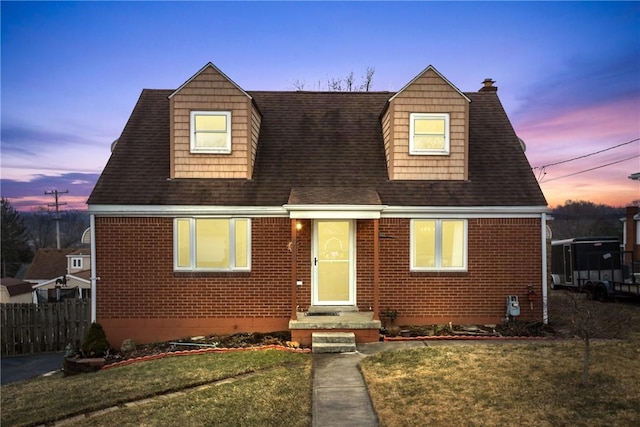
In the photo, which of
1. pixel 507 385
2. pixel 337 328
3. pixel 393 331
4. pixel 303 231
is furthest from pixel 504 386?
pixel 303 231

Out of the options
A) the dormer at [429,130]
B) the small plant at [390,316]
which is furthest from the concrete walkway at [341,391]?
the dormer at [429,130]

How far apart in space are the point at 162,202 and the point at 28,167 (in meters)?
15.8

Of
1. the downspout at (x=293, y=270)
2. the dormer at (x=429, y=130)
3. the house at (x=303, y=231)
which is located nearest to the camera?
the downspout at (x=293, y=270)

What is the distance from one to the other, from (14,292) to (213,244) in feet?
79.7

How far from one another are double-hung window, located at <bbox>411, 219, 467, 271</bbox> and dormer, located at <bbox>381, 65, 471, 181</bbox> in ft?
4.39

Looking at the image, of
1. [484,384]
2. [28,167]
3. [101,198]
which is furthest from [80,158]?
[484,384]

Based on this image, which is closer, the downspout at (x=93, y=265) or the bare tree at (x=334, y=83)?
the downspout at (x=93, y=265)

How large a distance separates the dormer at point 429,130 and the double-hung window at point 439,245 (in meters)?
1.34

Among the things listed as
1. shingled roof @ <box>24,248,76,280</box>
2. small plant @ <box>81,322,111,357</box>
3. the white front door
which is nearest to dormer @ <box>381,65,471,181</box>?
the white front door

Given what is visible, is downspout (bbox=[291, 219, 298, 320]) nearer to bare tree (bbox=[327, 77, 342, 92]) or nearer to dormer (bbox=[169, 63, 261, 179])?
dormer (bbox=[169, 63, 261, 179])

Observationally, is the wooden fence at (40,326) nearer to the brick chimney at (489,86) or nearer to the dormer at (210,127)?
the dormer at (210,127)

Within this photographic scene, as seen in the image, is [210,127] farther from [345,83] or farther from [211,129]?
[345,83]

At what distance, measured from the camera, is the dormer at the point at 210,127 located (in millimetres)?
11023

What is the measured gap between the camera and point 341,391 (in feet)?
21.4
